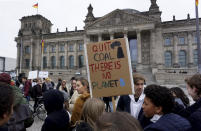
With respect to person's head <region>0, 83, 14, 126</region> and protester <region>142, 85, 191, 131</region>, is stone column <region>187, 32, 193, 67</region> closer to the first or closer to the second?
A: protester <region>142, 85, 191, 131</region>

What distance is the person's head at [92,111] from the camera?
7.66ft

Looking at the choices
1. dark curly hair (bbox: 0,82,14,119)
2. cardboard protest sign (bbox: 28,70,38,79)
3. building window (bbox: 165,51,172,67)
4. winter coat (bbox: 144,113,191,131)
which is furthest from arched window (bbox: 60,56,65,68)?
winter coat (bbox: 144,113,191,131)

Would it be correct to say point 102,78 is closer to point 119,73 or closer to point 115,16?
point 119,73

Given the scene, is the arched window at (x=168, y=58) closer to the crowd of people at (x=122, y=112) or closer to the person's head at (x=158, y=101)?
the crowd of people at (x=122, y=112)

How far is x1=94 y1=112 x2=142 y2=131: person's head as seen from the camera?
1308 millimetres

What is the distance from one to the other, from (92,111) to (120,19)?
36.9 meters

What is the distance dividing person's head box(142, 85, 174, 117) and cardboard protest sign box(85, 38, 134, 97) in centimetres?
100

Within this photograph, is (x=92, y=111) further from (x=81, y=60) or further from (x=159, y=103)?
(x=81, y=60)

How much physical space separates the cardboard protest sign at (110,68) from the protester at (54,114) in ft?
2.76

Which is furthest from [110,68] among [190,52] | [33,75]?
[190,52]

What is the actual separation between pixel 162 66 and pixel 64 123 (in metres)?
34.2

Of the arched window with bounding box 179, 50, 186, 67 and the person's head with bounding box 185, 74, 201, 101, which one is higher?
the arched window with bounding box 179, 50, 186, 67

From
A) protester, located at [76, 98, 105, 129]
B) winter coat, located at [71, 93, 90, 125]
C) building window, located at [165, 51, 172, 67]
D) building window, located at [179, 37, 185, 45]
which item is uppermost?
building window, located at [179, 37, 185, 45]

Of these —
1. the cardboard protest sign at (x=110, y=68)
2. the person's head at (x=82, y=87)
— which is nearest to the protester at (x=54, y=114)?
the cardboard protest sign at (x=110, y=68)
